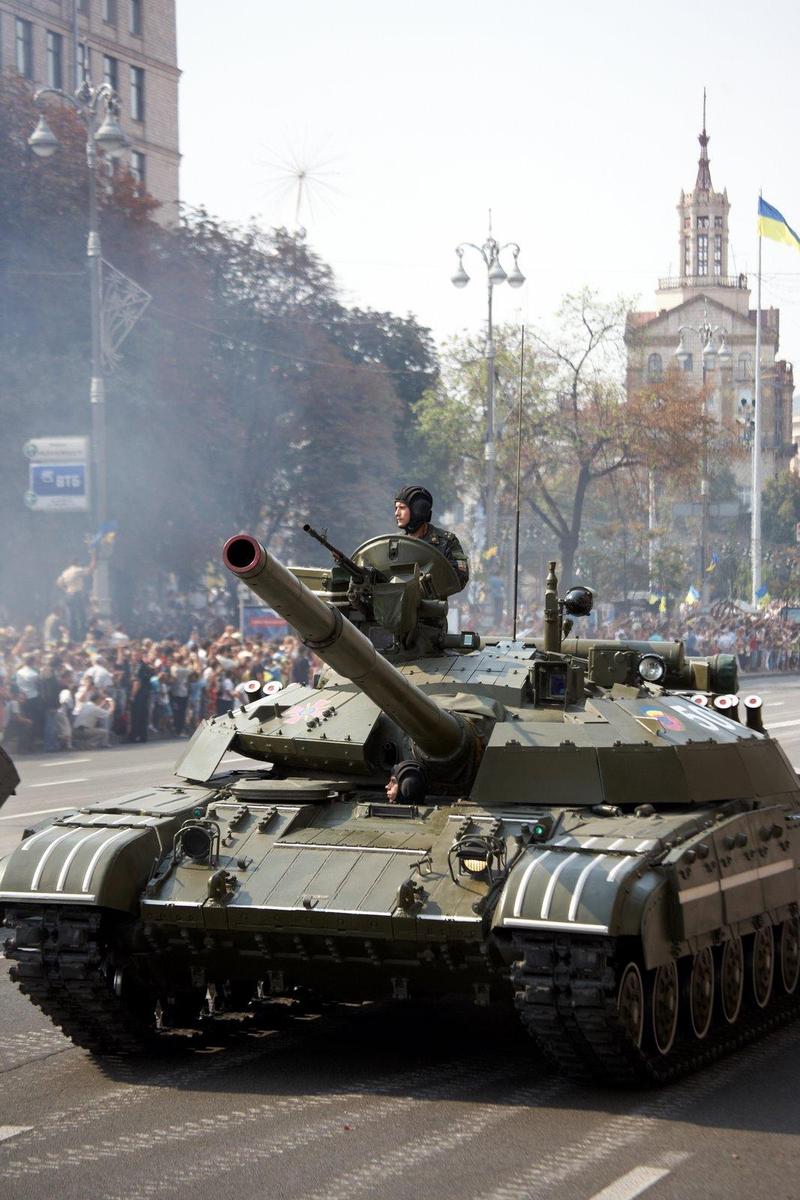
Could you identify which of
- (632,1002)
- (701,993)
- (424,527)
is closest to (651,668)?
(424,527)

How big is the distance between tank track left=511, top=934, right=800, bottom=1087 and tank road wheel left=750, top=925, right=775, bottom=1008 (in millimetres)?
1809

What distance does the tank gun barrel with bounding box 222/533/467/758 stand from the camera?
30.9ft

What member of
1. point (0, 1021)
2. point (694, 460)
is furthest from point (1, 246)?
point (0, 1021)

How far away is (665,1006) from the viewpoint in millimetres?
10562

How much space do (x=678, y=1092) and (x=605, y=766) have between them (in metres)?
1.97

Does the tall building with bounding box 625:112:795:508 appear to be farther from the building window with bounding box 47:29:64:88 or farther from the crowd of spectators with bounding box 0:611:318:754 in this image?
the crowd of spectators with bounding box 0:611:318:754

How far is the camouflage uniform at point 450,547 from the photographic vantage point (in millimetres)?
13070

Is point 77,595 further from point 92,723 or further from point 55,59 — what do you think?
point 55,59

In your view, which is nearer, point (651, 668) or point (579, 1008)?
point (579, 1008)

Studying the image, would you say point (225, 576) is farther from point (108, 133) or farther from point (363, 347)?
point (108, 133)

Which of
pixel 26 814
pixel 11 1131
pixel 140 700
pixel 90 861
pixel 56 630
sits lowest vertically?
pixel 26 814

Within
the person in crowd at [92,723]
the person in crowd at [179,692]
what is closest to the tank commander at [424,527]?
the person in crowd at [92,723]

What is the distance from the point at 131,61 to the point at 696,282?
94.0 meters

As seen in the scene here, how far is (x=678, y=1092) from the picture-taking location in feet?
33.4
